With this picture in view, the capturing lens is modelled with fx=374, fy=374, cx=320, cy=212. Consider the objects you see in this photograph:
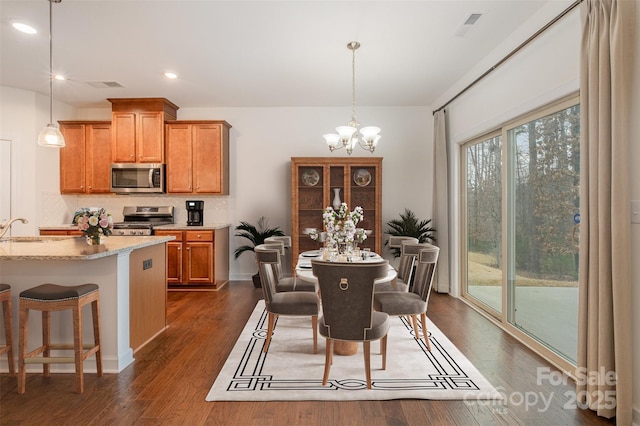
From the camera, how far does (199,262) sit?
5.61 meters

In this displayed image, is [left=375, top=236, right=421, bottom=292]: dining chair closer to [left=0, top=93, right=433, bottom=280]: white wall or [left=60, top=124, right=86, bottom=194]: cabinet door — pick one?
[left=0, top=93, right=433, bottom=280]: white wall

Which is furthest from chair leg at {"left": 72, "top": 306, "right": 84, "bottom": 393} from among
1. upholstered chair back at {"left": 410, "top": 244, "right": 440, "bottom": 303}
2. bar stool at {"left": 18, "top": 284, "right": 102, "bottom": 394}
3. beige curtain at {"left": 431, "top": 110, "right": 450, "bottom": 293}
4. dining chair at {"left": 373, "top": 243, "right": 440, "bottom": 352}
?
beige curtain at {"left": 431, "top": 110, "right": 450, "bottom": 293}

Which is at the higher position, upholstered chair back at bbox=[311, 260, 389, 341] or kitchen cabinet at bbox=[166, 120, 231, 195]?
kitchen cabinet at bbox=[166, 120, 231, 195]

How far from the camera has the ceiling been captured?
3178 millimetres

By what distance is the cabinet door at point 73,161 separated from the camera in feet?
19.8

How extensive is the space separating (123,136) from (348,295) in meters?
5.04

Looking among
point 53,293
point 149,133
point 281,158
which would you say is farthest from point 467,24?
point 149,133

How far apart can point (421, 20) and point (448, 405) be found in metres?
3.11

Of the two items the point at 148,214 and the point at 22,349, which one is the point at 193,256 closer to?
the point at 148,214

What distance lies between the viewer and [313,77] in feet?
15.9

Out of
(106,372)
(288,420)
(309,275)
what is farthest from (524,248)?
(106,372)

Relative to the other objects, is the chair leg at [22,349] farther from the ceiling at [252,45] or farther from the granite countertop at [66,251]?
Answer: the ceiling at [252,45]

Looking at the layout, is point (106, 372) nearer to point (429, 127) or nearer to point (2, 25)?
point (2, 25)

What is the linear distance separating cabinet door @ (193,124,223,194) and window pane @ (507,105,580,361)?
4142mm
